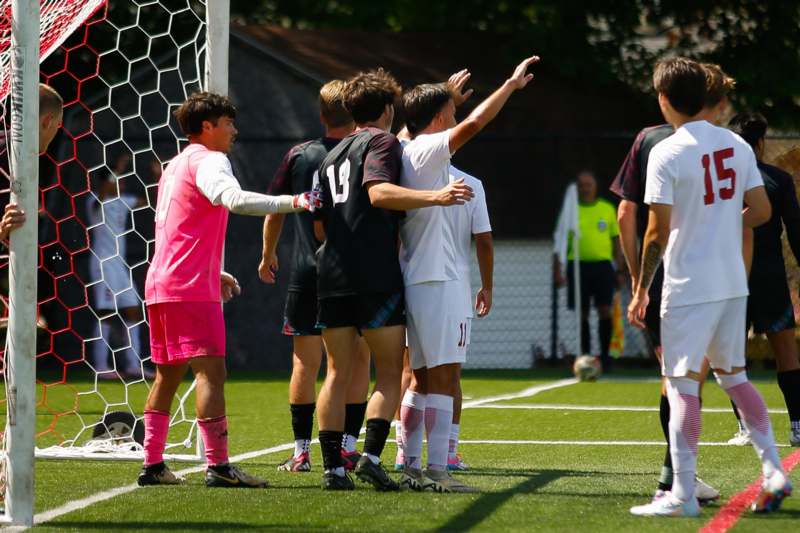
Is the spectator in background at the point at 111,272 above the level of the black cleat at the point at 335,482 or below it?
above

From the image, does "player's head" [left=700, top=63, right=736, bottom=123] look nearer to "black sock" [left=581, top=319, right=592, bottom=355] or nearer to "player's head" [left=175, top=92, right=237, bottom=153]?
"player's head" [left=175, top=92, right=237, bottom=153]

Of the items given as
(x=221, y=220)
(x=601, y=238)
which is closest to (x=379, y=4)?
(x=601, y=238)

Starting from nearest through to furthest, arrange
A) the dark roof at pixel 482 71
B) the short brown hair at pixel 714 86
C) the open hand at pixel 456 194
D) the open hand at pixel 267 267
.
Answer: the open hand at pixel 456 194 < the short brown hair at pixel 714 86 < the open hand at pixel 267 267 < the dark roof at pixel 482 71

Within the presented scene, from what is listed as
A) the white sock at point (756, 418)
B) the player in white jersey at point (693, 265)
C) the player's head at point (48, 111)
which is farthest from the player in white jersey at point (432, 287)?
the player's head at point (48, 111)

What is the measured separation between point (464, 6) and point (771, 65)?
5.48m

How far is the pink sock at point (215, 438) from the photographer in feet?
21.4

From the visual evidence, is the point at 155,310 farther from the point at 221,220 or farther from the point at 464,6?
the point at 464,6

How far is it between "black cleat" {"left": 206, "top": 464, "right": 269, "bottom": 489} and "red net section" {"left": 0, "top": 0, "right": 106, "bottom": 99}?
2.39 metres

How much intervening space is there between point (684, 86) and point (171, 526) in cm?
278

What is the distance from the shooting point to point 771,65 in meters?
18.0

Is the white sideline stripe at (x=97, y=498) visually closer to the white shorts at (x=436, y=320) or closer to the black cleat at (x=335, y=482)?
the black cleat at (x=335, y=482)

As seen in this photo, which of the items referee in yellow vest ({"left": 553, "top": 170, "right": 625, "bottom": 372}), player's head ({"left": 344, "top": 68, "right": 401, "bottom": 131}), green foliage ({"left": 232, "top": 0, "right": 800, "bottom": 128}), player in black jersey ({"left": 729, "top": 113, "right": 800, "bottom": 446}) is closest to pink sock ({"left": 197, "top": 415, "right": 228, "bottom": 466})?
player's head ({"left": 344, "top": 68, "right": 401, "bottom": 131})

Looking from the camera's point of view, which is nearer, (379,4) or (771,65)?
(771,65)

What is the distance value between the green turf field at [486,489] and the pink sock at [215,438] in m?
0.17
